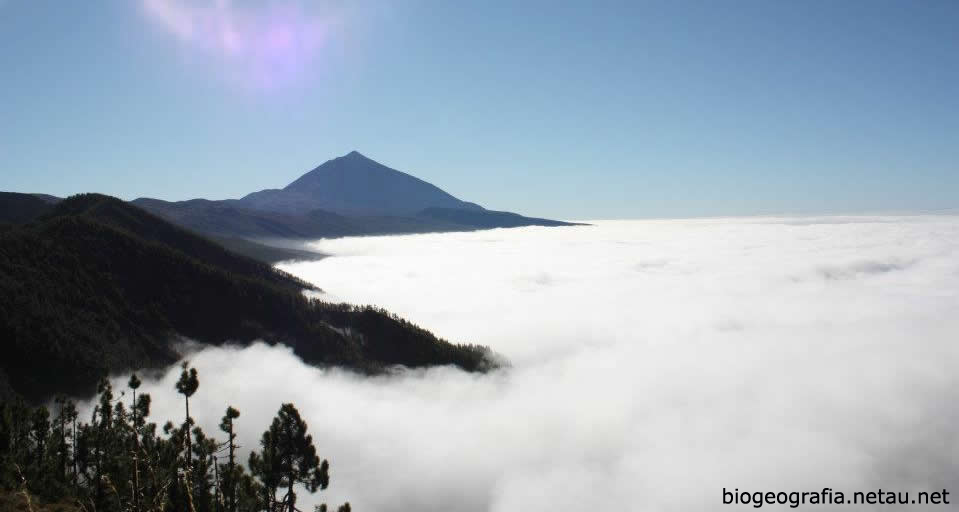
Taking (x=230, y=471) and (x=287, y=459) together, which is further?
(x=287, y=459)

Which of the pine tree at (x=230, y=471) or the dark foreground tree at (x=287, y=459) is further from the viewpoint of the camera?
the dark foreground tree at (x=287, y=459)

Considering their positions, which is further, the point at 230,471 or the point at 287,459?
the point at 287,459

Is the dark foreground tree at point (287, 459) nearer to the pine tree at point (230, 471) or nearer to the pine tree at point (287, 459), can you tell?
the pine tree at point (287, 459)

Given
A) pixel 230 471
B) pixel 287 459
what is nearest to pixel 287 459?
pixel 287 459

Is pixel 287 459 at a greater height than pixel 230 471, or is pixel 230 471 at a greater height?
pixel 287 459

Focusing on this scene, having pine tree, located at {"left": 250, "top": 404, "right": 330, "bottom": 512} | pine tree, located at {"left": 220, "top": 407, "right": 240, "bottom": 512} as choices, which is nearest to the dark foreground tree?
pine tree, located at {"left": 250, "top": 404, "right": 330, "bottom": 512}

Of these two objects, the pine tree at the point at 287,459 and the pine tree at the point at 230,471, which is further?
the pine tree at the point at 287,459

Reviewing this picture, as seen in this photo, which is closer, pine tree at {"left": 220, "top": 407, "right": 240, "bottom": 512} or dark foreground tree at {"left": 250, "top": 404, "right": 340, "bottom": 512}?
pine tree at {"left": 220, "top": 407, "right": 240, "bottom": 512}

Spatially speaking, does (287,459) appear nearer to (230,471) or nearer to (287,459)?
(287,459)

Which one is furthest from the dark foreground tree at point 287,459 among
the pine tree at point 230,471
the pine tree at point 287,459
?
the pine tree at point 230,471

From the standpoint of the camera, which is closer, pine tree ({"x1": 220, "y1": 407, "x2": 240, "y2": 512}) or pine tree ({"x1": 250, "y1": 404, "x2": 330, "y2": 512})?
pine tree ({"x1": 220, "y1": 407, "x2": 240, "y2": 512})

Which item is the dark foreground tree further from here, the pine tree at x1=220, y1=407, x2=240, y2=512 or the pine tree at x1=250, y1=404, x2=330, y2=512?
the pine tree at x1=220, y1=407, x2=240, y2=512

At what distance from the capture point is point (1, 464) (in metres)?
52.9

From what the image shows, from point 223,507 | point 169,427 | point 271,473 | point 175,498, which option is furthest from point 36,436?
point 175,498
